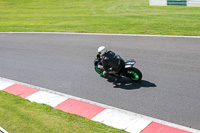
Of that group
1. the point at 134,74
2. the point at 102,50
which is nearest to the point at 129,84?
the point at 134,74

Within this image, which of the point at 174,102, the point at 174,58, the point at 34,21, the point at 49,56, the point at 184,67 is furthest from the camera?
the point at 34,21

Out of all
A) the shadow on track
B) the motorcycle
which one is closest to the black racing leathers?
the motorcycle

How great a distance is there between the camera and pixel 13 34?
68.7ft

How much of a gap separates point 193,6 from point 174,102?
1787 cm

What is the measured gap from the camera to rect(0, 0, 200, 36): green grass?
1781 centimetres

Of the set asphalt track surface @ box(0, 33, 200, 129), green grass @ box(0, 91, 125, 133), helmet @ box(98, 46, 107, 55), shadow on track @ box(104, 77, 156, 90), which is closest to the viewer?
green grass @ box(0, 91, 125, 133)

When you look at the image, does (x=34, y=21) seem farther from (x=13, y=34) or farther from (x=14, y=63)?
(x=14, y=63)

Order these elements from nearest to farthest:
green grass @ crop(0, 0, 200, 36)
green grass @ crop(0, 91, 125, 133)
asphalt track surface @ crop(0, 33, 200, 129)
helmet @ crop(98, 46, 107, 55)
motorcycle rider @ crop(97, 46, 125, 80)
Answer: green grass @ crop(0, 91, 125, 133) < asphalt track surface @ crop(0, 33, 200, 129) < helmet @ crop(98, 46, 107, 55) < motorcycle rider @ crop(97, 46, 125, 80) < green grass @ crop(0, 0, 200, 36)

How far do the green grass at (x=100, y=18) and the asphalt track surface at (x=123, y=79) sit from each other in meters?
2.17

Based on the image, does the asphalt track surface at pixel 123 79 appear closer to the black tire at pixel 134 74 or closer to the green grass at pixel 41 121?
the black tire at pixel 134 74

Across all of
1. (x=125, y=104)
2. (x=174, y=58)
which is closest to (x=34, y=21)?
(x=174, y=58)

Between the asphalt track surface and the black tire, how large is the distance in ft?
0.88

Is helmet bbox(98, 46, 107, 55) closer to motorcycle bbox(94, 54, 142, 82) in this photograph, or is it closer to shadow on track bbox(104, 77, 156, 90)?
motorcycle bbox(94, 54, 142, 82)

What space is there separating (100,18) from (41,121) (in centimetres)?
1691
